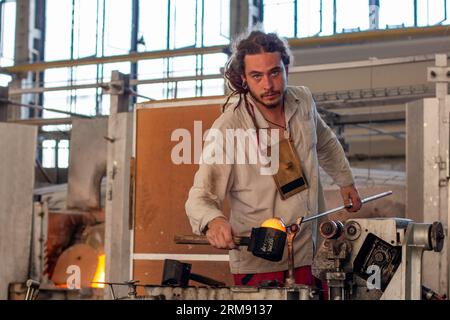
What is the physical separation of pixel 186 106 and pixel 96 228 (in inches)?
89.0

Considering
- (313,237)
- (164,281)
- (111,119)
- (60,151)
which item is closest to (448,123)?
(313,237)

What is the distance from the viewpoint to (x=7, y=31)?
12172mm

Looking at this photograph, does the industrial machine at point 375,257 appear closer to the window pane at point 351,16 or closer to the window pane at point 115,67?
the window pane at point 351,16

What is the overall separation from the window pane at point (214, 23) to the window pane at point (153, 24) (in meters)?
0.65

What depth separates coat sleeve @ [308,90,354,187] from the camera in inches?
135

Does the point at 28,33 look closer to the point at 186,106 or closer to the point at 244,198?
the point at 186,106

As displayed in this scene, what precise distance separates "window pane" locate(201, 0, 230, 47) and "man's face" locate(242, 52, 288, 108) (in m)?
7.05

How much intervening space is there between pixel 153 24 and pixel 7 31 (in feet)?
7.49

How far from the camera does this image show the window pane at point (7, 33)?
39.5 ft

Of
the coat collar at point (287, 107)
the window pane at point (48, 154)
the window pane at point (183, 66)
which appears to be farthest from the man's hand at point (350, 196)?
the window pane at point (48, 154)

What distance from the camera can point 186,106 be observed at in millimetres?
4871

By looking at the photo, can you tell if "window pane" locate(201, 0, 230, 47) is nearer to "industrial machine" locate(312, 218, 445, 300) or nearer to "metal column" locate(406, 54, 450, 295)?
"metal column" locate(406, 54, 450, 295)

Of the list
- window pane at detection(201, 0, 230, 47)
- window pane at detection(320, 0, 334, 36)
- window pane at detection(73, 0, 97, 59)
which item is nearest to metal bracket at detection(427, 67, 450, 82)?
window pane at detection(320, 0, 334, 36)

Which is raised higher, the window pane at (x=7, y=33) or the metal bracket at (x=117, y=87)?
the window pane at (x=7, y=33)
